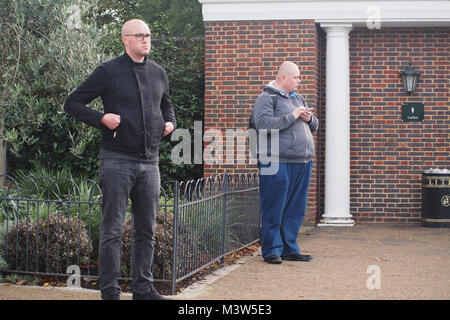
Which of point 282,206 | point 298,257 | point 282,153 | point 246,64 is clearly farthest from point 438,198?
point 282,153

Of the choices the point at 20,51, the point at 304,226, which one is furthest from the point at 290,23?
the point at 20,51

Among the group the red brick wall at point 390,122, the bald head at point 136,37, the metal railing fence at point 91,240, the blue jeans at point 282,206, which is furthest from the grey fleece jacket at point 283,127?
the red brick wall at point 390,122

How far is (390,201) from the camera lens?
428 inches

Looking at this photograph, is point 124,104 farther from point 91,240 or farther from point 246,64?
point 246,64

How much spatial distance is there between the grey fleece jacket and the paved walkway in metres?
1.06

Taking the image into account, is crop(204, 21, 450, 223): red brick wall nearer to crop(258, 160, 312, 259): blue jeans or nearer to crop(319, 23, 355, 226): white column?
crop(319, 23, 355, 226): white column

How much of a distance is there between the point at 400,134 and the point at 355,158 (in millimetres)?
788

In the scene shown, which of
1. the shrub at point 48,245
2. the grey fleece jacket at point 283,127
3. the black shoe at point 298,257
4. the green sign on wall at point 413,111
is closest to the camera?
the shrub at point 48,245

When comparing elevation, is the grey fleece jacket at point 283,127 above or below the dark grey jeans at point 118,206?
above

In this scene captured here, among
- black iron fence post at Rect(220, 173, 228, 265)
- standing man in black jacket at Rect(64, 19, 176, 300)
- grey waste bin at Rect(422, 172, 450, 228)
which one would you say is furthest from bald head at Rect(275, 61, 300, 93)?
grey waste bin at Rect(422, 172, 450, 228)

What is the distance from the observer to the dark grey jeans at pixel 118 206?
15.0ft

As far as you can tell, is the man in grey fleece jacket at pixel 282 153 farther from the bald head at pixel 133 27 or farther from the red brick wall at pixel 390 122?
the red brick wall at pixel 390 122

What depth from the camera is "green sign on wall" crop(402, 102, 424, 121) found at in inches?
424

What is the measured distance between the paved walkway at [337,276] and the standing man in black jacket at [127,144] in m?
0.56
